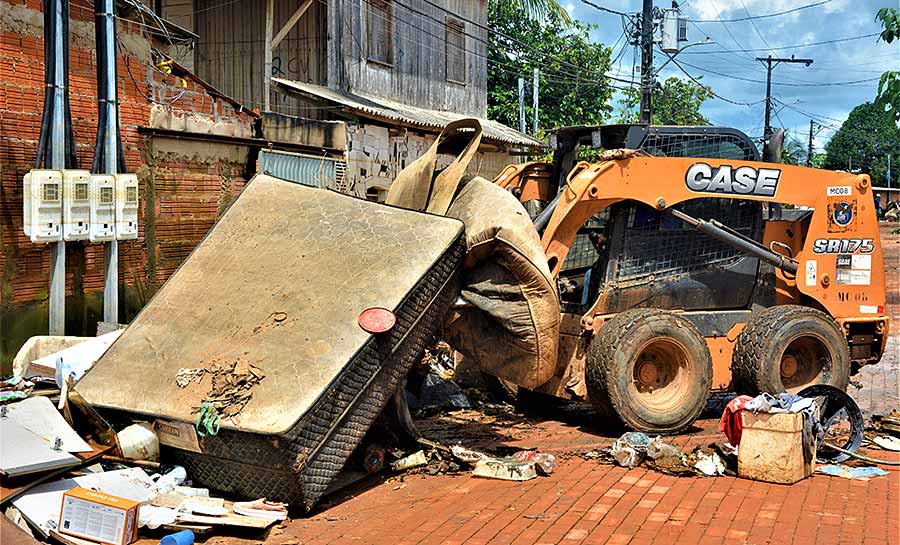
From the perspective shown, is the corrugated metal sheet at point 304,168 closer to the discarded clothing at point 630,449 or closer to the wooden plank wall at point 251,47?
the wooden plank wall at point 251,47

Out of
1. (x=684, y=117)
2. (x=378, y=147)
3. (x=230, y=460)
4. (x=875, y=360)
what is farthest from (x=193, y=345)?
(x=684, y=117)

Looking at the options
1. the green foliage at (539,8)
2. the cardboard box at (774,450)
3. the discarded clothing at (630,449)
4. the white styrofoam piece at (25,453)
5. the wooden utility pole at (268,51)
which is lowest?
the discarded clothing at (630,449)

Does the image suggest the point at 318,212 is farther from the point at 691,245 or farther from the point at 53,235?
the point at 691,245

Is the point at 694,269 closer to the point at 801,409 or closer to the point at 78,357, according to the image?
the point at 801,409

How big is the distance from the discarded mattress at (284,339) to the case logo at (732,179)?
2.68m

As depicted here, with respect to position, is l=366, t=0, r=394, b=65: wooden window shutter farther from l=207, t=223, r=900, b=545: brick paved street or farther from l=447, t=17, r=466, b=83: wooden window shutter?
l=207, t=223, r=900, b=545: brick paved street

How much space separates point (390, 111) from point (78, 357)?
32.3 ft

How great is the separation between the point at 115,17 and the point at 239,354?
14.8ft

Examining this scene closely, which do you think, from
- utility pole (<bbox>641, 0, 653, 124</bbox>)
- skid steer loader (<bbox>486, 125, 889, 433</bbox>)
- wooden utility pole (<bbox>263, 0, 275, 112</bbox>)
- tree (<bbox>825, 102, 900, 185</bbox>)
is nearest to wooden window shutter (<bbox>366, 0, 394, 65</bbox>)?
wooden utility pole (<bbox>263, 0, 275, 112</bbox>)

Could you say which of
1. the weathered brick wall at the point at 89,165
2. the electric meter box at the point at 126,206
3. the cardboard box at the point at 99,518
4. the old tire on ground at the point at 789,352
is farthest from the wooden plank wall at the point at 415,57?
the cardboard box at the point at 99,518

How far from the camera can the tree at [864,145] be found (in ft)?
238

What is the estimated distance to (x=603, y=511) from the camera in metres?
5.55

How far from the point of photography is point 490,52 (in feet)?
100

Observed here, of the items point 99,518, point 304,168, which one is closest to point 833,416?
point 99,518
